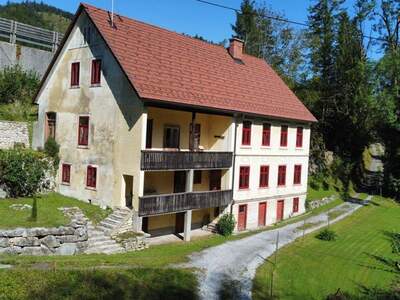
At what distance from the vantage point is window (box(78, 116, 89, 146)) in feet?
96.3

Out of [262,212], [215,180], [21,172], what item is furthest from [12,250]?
[262,212]

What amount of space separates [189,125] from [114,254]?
11.2m

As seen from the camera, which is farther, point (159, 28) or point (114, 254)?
point (159, 28)

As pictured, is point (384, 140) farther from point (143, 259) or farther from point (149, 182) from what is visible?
point (143, 259)

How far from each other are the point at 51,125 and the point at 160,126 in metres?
8.21

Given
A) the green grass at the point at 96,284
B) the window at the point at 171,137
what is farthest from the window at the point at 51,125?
the green grass at the point at 96,284

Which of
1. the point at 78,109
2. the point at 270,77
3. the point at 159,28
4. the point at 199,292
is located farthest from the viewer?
the point at 270,77

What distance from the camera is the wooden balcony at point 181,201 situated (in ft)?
86.1

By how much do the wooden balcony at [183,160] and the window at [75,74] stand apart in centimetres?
789

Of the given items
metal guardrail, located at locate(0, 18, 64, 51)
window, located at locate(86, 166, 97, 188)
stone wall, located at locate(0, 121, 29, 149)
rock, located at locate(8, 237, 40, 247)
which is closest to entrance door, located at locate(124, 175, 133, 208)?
window, located at locate(86, 166, 97, 188)

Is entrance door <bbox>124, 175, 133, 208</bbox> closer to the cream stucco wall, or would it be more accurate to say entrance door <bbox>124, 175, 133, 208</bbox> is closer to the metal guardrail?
the cream stucco wall

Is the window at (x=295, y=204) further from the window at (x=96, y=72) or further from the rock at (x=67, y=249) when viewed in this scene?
the rock at (x=67, y=249)

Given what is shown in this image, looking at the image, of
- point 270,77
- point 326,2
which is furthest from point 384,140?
point 270,77

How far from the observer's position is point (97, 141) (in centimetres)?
2844
